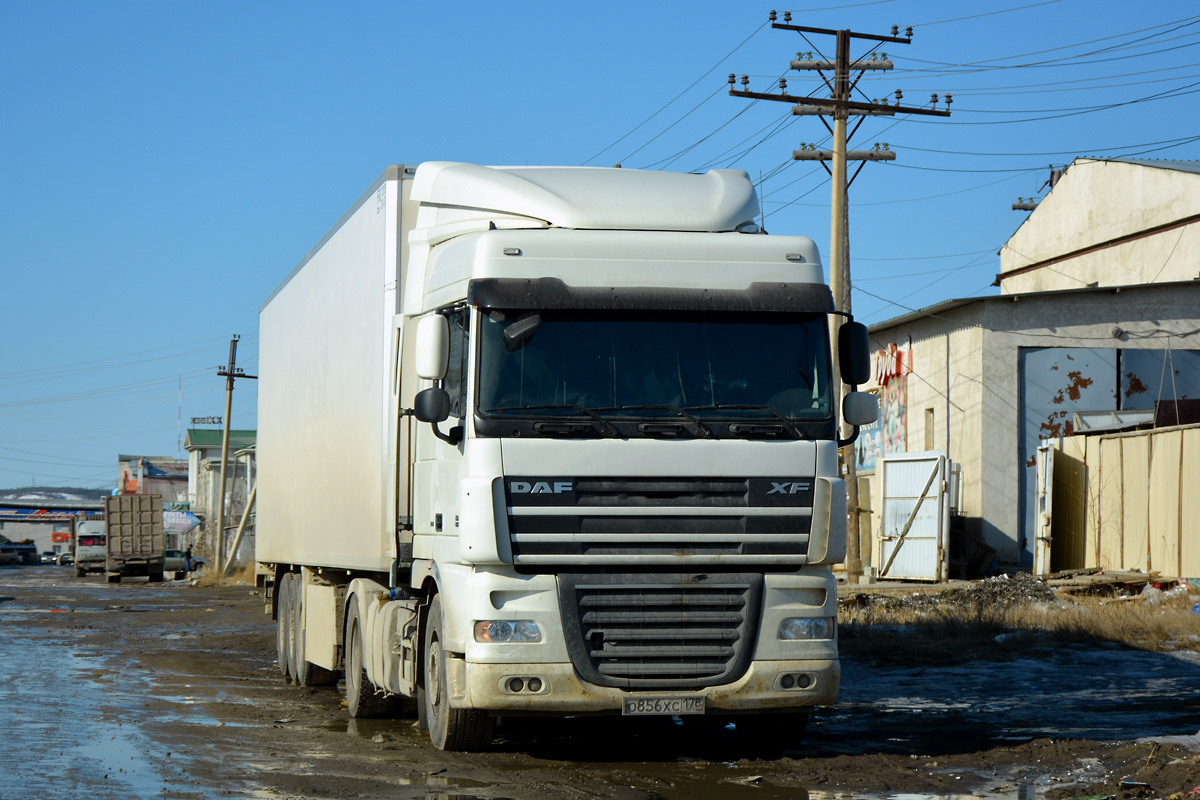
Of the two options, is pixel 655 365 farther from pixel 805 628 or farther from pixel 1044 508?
pixel 1044 508

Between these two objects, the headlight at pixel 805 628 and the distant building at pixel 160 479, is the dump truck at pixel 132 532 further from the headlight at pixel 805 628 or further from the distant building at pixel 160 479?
the distant building at pixel 160 479

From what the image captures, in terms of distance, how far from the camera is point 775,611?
916 cm

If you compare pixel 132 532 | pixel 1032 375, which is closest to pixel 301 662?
pixel 1032 375

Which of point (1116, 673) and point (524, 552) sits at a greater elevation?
point (524, 552)

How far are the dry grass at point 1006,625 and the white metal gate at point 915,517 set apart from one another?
4.57 metres

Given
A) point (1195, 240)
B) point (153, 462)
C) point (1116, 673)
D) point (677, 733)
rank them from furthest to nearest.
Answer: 1. point (153, 462)
2. point (1195, 240)
3. point (1116, 673)
4. point (677, 733)

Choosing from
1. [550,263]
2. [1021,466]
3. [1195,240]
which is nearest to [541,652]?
[550,263]

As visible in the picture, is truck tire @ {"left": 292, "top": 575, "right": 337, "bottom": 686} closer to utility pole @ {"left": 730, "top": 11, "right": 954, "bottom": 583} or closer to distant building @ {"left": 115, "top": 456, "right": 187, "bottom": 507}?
utility pole @ {"left": 730, "top": 11, "right": 954, "bottom": 583}

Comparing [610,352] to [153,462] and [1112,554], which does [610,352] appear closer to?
[1112,554]

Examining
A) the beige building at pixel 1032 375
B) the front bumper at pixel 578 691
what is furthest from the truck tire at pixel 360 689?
the beige building at pixel 1032 375

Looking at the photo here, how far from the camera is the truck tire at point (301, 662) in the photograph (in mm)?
14961

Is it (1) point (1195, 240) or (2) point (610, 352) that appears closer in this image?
(2) point (610, 352)

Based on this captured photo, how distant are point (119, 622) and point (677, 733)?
1943cm

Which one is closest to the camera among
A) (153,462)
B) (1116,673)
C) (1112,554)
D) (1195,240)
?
(1116,673)
